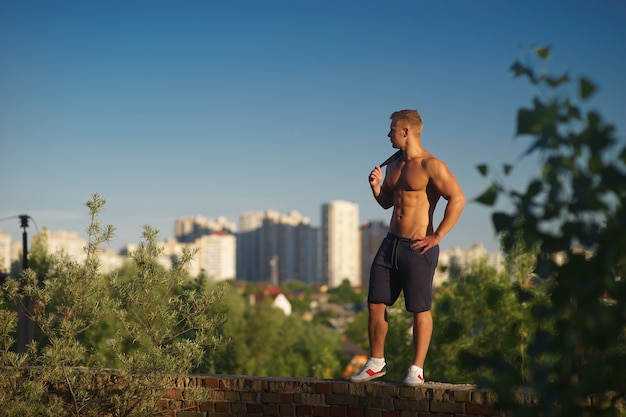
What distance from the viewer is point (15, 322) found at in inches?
316

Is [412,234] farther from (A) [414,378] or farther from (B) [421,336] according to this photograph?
(A) [414,378]

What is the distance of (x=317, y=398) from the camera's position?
23.2 feet

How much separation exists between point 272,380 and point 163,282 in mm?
1492

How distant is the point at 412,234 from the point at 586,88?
3956 mm

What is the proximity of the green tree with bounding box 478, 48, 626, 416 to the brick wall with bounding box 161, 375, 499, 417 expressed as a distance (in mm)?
3416

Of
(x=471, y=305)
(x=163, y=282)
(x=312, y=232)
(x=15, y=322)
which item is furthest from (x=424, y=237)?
(x=312, y=232)

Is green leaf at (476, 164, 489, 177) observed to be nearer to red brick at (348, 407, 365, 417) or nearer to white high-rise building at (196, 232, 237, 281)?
red brick at (348, 407, 365, 417)

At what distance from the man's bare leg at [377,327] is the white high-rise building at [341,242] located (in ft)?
439

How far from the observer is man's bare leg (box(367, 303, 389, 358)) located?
22.4 ft

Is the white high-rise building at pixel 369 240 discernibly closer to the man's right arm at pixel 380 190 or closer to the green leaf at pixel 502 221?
the man's right arm at pixel 380 190

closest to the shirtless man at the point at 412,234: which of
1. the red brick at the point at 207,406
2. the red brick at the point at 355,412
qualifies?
the red brick at the point at 355,412

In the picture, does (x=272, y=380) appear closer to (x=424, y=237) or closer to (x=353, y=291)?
(x=424, y=237)

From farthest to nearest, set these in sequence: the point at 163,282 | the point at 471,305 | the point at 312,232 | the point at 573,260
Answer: the point at 312,232
the point at 471,305
the point at 163,282
the point at 573,260

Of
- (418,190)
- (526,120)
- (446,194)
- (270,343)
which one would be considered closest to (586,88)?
(526,120)
